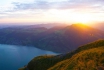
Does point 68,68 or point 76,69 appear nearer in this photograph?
point 76,69

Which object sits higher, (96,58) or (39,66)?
(96,58)

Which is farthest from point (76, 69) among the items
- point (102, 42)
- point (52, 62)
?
point (52, 62)

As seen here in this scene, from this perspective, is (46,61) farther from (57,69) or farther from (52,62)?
(57,69)

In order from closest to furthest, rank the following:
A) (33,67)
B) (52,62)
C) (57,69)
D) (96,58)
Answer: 1. (96,58)
2. (57,69)
3. (52,62)
4. (33,67)

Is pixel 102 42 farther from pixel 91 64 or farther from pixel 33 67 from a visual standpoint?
pixel 33 67

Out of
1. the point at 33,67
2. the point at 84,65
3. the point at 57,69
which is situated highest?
the point at 84,65

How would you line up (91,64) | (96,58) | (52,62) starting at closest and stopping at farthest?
(91,64)
(96,58)
(52,62)

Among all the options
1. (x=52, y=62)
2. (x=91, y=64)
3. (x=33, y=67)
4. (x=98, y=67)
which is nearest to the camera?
(x=98, y=67)

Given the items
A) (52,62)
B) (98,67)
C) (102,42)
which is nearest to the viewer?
(98,67)

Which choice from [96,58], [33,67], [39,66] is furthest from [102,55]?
[33,67]
